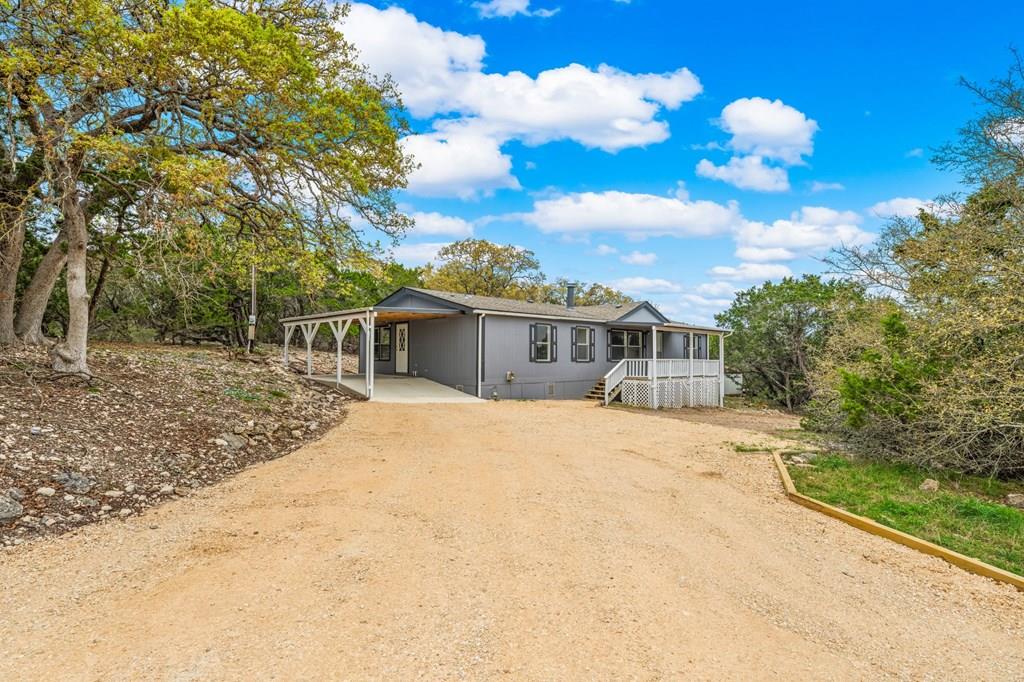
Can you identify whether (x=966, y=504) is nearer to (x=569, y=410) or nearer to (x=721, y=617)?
(x=721, y=617)

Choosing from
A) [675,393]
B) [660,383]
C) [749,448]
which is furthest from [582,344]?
[749,448]

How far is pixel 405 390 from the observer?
1485 centimetres

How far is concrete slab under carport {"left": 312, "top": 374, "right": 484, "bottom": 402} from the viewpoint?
13.7 metres

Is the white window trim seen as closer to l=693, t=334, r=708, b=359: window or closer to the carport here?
the carport

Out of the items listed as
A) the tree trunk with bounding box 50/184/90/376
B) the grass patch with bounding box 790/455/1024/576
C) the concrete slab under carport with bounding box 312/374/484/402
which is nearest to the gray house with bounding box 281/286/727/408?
the concrete slab under carport with bounding box 312/374/484/402

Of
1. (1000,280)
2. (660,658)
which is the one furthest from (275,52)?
(1000,280)

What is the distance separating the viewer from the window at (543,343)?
53.6 feet

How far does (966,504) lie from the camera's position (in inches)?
205

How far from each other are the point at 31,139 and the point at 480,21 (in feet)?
28.9

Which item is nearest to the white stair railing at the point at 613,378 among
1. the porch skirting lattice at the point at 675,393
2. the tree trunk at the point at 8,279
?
the porch skirting lattice at the point at 675,393

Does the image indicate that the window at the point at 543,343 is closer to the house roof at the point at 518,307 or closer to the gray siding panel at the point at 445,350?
the house roof at the point at 518,307

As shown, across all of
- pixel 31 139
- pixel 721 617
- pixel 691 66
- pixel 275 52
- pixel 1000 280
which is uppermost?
pixel 691 66

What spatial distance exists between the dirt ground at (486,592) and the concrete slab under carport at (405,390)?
786cm

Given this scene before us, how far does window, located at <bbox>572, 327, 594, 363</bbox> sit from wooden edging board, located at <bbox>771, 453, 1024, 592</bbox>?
11.5 metres
